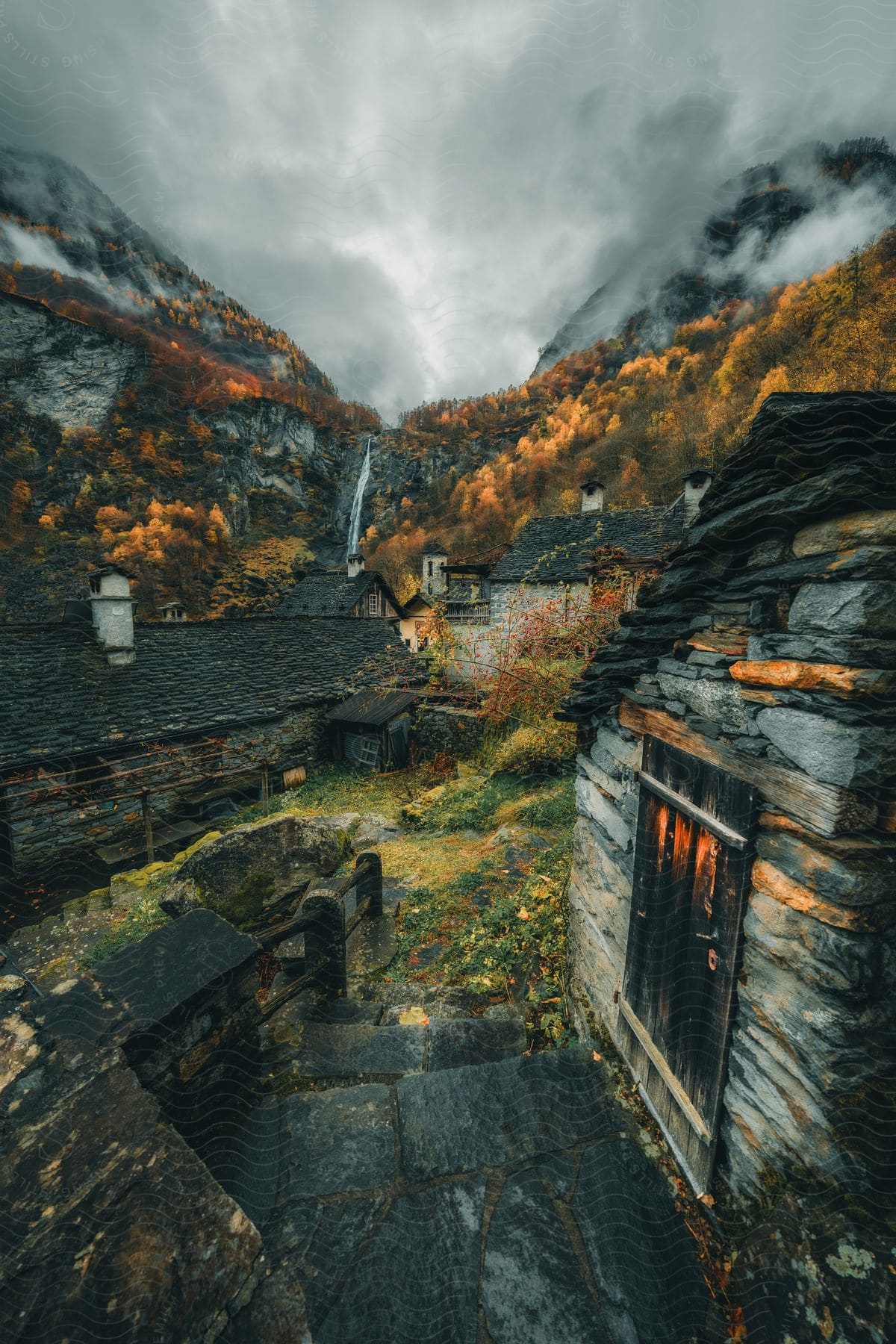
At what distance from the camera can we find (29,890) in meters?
7.71

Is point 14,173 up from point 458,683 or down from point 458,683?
up

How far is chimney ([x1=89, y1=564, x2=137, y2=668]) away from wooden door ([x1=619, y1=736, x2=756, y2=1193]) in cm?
1186

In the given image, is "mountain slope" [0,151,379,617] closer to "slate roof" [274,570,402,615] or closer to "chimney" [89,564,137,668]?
"slate roof" [274,570,402,615]

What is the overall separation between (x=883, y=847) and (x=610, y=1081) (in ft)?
7.70

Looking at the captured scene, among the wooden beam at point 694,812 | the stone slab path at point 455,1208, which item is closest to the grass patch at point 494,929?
the stone slab path at point 455,1208

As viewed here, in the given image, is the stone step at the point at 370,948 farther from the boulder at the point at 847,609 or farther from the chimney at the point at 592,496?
the chimney at the point at 592,496

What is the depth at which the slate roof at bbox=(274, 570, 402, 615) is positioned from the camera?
26.9 metres

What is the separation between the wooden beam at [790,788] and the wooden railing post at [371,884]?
11.8 feet

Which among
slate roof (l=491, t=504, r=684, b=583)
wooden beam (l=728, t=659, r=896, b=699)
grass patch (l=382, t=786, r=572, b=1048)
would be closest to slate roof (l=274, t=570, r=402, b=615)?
slate roof (l=491, t=504, r=684, b=583)

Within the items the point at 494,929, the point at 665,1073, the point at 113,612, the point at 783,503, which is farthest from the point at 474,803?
the point at 113,612

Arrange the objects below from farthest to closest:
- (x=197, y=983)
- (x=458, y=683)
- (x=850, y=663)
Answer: (x=458, y=683), (x=197, y=983), (x=850, y=663)

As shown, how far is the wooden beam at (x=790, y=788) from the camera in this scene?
161 centimetres

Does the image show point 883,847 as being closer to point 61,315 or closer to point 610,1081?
point 610,1081

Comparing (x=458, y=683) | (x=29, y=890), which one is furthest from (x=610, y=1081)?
(x=458, y=683)
